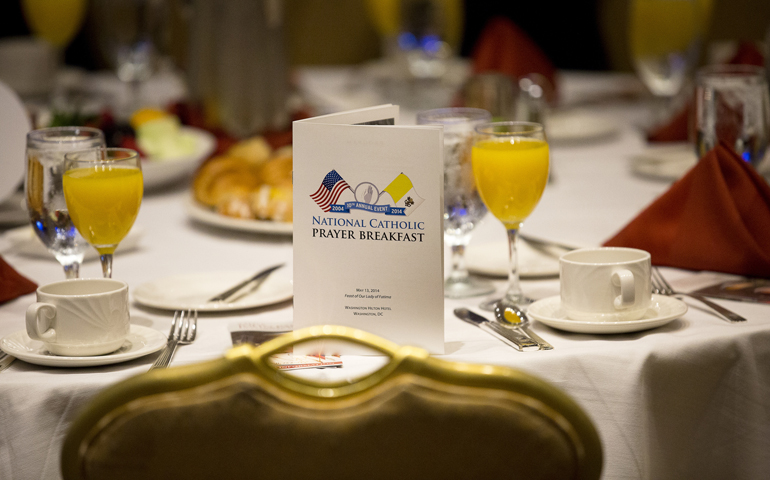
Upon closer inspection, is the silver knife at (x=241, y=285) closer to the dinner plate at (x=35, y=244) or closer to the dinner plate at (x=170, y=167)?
the dinner plate at (x=35, y=244)

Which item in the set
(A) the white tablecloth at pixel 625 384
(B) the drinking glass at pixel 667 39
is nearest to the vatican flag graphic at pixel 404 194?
(A) the white tablecloth at pixel 625 384

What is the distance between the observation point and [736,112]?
1364mm

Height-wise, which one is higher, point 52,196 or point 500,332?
point 52,196

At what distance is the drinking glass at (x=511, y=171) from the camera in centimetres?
103

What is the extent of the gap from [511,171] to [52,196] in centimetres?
63

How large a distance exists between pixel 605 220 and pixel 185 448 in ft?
3.59

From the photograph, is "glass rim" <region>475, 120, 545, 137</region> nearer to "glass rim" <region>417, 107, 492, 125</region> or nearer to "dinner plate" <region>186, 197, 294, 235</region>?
"glass rim" <region>417, 107, 492, 125</region>

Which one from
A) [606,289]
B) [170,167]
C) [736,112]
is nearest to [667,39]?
[736,112]

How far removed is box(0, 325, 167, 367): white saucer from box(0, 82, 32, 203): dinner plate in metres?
0.52

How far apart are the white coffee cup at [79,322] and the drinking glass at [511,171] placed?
0.48 metres

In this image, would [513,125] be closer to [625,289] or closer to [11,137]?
[625,289]

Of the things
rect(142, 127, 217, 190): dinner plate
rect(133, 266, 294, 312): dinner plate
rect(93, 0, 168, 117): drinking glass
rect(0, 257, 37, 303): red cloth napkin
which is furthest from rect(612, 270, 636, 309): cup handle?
rect(93, 0, 168, 117): drinking glass

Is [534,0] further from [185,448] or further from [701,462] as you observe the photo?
[185,448]

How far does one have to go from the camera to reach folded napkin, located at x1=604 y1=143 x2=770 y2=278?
1.15 meters
